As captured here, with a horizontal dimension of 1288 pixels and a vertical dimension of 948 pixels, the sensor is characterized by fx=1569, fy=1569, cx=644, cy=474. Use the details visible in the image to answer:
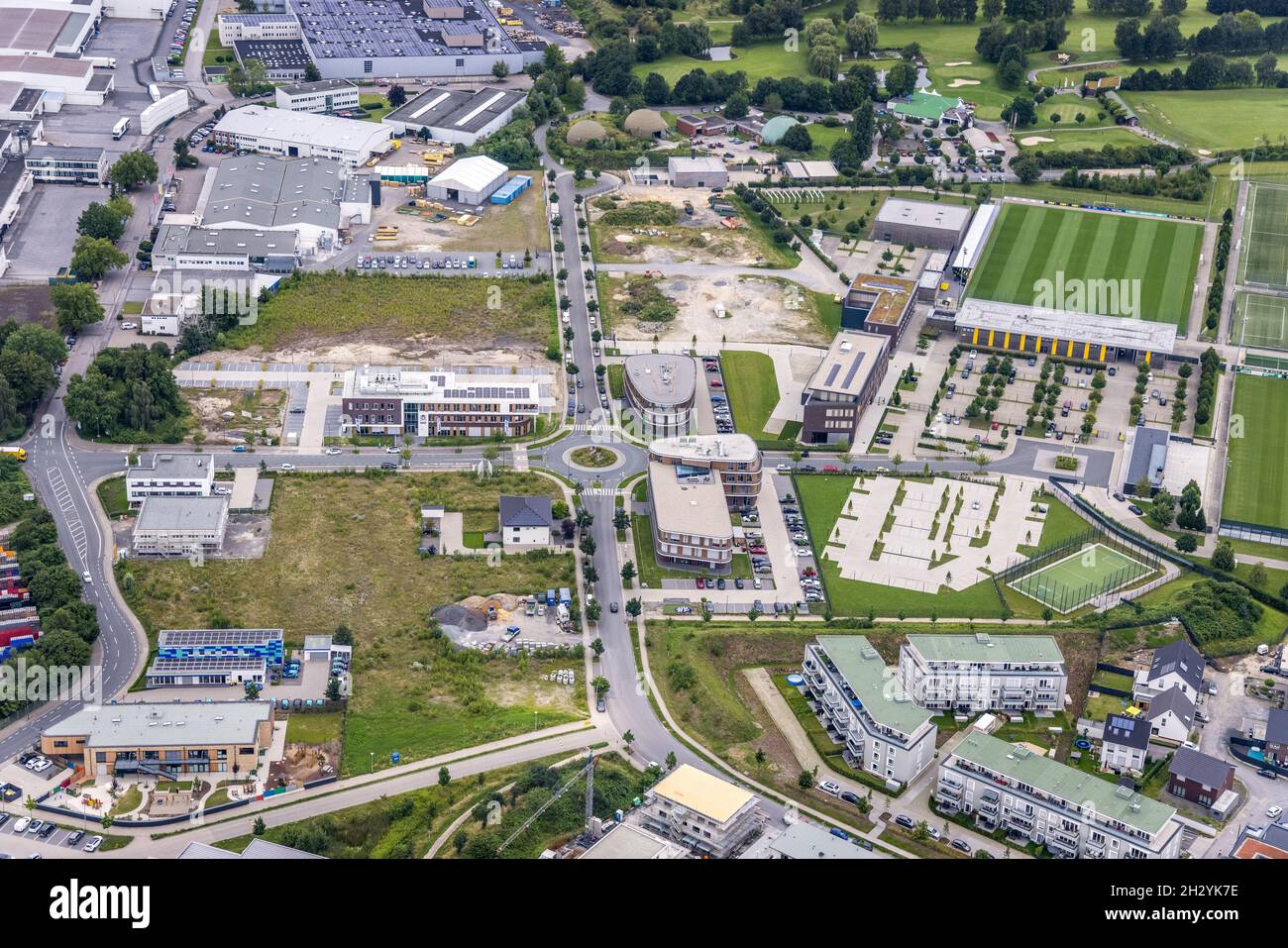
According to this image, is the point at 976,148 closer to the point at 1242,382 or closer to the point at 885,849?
the point at 1242,382

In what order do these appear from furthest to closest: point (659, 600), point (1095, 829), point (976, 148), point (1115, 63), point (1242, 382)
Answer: point (1115, 63) < point (976, 148) < point (1242, 382) < point (659, 600) < point (1095, 829)

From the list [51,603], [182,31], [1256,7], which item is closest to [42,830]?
[51,603]

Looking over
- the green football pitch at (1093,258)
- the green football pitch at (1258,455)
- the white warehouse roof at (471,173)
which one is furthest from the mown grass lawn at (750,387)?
the white warehouse roof at (471,173)

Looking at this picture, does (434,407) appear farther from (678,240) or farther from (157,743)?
(678,240)

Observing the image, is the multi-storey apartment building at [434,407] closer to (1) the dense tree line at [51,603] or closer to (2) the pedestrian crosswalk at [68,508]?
(2) the pedestrian crosswalk at [68,508]

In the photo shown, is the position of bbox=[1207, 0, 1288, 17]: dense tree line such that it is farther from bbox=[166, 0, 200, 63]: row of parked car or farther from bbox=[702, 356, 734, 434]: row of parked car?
bbox=[166, 0, 200, 63]: row of parked car

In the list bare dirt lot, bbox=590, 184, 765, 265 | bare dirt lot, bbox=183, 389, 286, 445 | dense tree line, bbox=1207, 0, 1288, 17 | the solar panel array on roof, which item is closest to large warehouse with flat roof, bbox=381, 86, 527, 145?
bare dirt lot, bbox=590, 184, 765, 265
